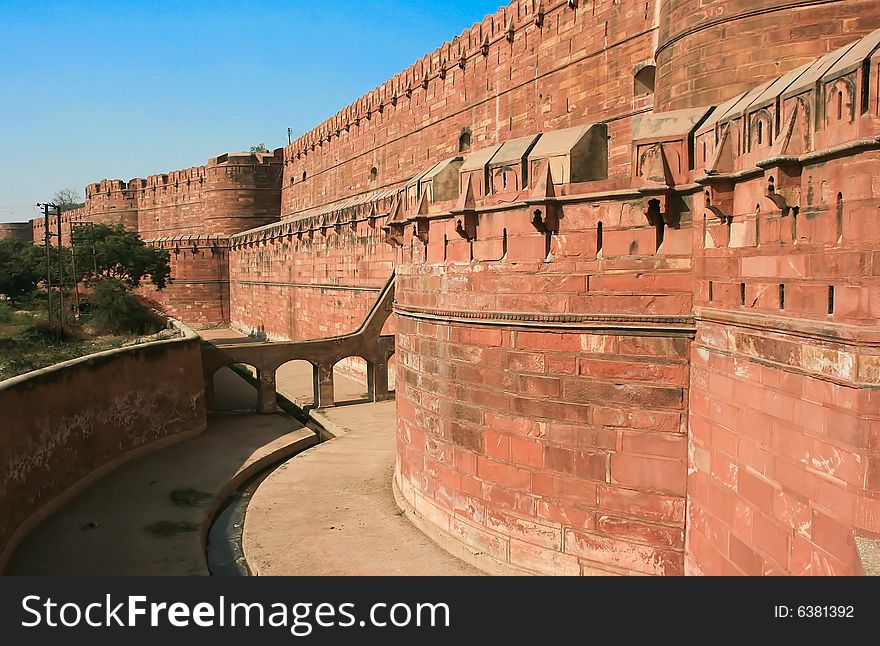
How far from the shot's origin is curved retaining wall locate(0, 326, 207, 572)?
8.13 meters

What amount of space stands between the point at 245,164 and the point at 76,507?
2768cm

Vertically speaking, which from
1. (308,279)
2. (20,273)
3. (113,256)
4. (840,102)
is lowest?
(308,279)

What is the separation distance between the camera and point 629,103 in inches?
477

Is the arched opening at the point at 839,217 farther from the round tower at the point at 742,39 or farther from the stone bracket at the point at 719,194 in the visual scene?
the round tower at the point at 742,39

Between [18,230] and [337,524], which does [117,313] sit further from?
[18,230]

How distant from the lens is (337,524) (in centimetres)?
780

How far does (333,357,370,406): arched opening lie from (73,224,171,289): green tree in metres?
12.1

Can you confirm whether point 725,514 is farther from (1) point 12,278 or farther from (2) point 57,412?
(1) point 12,278

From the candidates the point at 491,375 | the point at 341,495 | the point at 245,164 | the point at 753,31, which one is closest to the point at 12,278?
the point at 245,164

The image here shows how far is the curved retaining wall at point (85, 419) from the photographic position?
320 inches

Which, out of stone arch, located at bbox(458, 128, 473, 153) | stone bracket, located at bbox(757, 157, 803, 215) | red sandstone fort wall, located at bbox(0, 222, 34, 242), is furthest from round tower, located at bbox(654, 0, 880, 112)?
red sandstone fort wall, located at bbox(0, 222, 34, 242)

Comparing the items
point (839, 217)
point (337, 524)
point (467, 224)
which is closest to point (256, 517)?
point (337, 524)

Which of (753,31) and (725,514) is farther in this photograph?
(753,31)

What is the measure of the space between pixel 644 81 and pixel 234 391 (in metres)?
11.7
